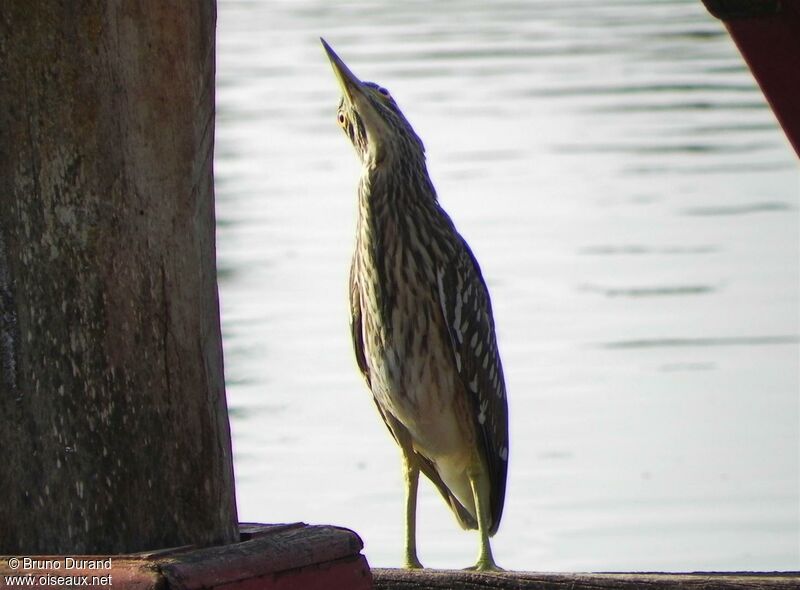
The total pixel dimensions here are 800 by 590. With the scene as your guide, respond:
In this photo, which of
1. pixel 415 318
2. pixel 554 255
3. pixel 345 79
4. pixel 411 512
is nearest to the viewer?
pixel 345 79

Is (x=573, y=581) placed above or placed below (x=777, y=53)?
below

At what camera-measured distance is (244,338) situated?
10547 mm

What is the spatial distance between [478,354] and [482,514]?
0.50 metres

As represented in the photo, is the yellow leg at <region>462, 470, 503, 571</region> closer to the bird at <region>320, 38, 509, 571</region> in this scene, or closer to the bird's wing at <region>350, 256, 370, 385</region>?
the bird at <region>320, 38, 509, 571</region>

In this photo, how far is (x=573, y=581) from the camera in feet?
14.1

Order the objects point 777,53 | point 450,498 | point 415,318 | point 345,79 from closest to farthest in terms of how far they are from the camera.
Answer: point 777,53
point 345,79
point 415,318
point 450,498

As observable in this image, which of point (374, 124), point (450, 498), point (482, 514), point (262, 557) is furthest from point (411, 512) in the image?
point (262, 557)

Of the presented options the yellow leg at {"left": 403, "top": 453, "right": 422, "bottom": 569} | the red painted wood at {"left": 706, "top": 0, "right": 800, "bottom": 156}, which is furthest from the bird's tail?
the red painted wood at {"left": 706, "top": 0, "right": 800, "bottom": 156}

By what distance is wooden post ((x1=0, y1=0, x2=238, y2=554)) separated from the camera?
3260 mm

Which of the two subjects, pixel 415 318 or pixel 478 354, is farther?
pixel 478 354

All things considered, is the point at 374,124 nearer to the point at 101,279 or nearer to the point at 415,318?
the point at 415,318

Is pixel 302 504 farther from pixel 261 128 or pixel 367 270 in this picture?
pixel 261 128

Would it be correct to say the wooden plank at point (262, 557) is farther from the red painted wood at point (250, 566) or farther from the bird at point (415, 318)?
the bird at point (415, 318)

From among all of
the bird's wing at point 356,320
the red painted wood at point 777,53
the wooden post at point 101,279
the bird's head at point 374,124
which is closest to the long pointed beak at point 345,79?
the bird's head at point 374,124
